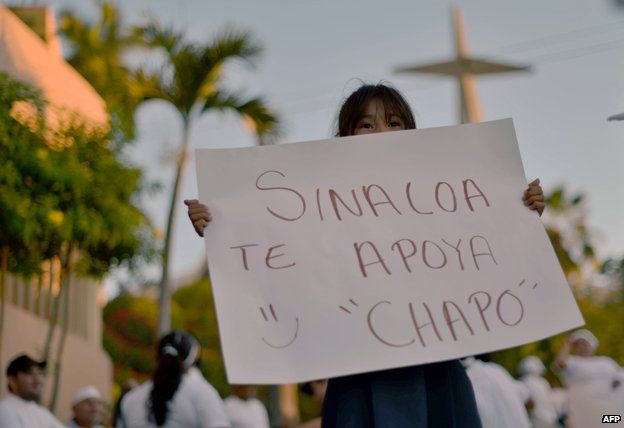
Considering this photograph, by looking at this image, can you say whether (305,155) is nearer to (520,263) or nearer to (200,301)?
(520,263)

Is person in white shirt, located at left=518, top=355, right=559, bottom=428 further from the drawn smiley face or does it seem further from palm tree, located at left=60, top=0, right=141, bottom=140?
the drawn smiley face

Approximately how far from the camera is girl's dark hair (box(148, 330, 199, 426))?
5.15m

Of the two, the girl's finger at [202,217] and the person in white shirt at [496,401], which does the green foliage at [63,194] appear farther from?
the girl's finger at [202,217]

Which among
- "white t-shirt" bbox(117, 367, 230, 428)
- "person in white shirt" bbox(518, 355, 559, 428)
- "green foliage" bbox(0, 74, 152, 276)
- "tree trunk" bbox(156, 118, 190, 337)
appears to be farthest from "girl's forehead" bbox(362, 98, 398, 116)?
"tree trunk" bbox(156, 118, 190, 337)

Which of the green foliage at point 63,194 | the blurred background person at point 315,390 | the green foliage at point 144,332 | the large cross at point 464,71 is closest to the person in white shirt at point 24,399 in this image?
the blurred background person at point 315,390

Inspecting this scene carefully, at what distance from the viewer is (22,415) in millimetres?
5742

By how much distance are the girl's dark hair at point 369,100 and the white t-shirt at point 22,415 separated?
3471 mm

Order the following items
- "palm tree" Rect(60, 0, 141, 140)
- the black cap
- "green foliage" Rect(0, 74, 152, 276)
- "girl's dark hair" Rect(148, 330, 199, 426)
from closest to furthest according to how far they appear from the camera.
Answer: "girl's dark hair" Rect(148, 330, 199, 426), the black cap, "green foliage" Rect(0, 74, 152, 276), "palm tree" Rect(60, 0, 141, 140)

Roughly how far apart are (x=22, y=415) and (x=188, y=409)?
120 cm

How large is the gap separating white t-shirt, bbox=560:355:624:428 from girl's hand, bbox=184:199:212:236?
7.38 metres

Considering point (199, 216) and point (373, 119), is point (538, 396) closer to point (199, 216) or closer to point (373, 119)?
point (373, 119)

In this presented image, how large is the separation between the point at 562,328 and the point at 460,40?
26290mm

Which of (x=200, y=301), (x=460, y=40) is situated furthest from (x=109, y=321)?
(x=460, y=40)

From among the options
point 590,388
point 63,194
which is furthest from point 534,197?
point 590,388
